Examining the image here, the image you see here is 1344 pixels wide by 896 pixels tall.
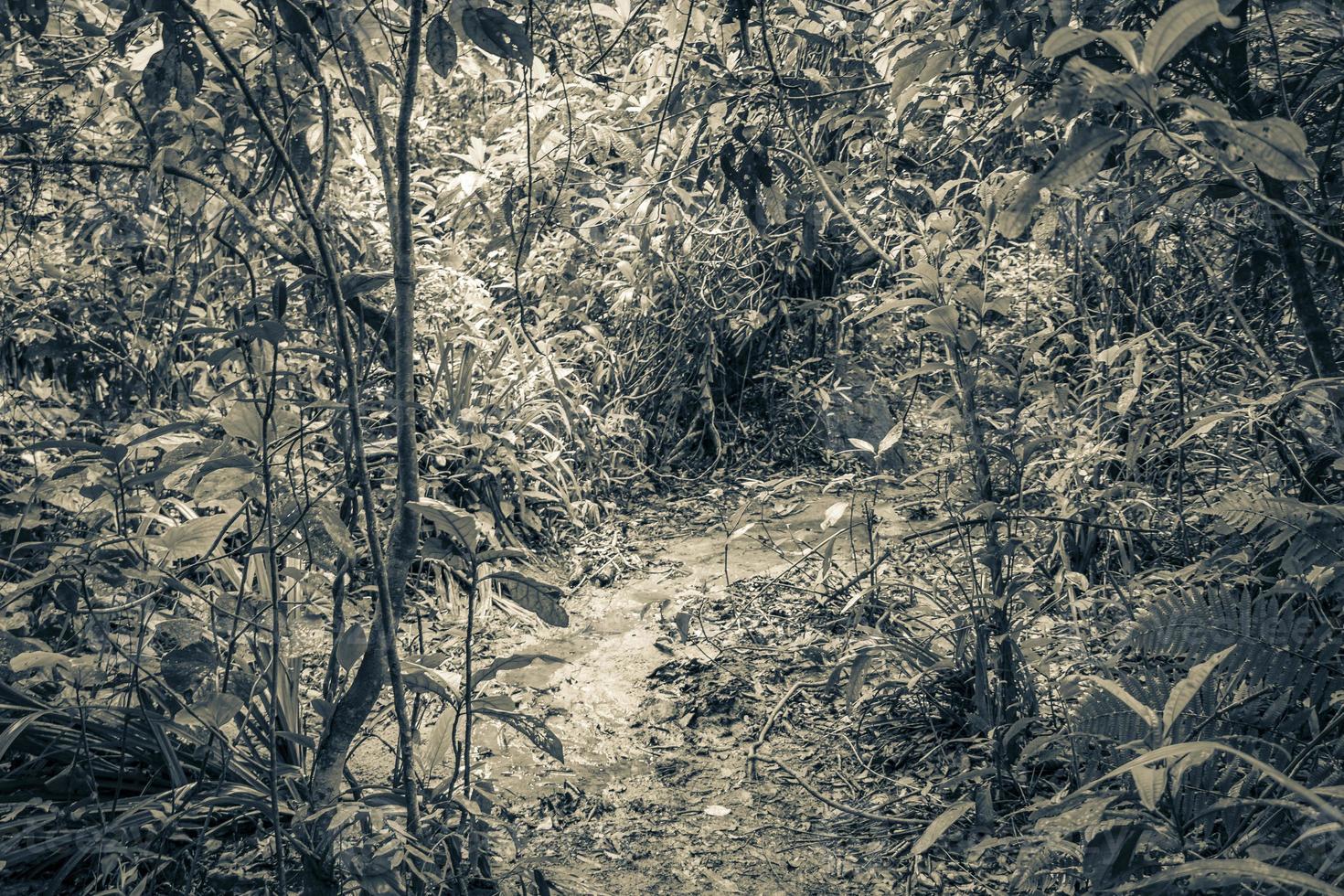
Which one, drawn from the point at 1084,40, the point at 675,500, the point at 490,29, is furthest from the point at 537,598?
the point at 675,500

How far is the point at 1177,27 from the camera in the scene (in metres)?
1.18

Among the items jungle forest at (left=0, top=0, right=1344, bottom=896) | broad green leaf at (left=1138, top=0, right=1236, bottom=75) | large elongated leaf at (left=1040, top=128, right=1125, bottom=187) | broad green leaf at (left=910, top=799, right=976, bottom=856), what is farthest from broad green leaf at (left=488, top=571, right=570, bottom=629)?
broad green leaf at (left=1138, top=0, right=1236, bottom=75)

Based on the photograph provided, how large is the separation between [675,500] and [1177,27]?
3.73 meters

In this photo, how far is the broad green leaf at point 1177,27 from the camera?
114 centimetres

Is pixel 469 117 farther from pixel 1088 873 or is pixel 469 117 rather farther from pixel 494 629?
pixel 1088 873

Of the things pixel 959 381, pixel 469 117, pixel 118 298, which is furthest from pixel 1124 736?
pixel 469 117

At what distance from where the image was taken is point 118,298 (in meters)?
4.08

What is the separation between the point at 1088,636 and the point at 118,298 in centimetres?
384

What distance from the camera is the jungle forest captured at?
5.83 feet

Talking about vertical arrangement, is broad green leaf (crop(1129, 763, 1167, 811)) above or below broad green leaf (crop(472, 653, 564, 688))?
below

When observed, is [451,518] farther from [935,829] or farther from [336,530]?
[935,829]

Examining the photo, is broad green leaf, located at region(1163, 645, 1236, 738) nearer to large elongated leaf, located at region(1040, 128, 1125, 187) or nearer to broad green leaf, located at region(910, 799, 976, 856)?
broad green leaf, located at region(910, 799, 976, 856)

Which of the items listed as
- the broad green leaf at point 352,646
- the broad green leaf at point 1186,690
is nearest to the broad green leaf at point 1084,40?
the broad green leaf at point 1186,690

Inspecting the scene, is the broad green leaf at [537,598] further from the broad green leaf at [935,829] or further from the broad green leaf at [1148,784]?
the broad green leaf at [1148,784]
